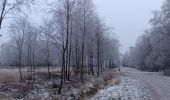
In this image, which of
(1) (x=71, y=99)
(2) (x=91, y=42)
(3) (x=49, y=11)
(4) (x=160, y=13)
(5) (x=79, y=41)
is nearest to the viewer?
(1) (x=71, y=99)

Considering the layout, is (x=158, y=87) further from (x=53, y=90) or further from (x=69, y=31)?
(x=69, y=31)

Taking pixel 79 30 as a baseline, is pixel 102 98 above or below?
below

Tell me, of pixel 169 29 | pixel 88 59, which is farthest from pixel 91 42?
pixel 169 29

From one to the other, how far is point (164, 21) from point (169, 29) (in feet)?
9.41

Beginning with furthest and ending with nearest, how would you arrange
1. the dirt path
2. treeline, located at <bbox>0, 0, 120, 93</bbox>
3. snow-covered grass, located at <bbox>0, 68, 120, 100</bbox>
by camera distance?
1. treeline, located at <bbox>0, 0, 120, 93</bbox>
2. snow-covered grass, located at <bbox>0, 68, 120, 100</bbox>
3. the dirt path

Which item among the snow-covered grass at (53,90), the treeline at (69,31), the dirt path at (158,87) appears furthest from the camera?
Answer: the treeline at (69,31)

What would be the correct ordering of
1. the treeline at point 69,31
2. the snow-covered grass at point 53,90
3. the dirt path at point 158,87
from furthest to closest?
1. the treeline at point 69,31
2. the snow-covered grass at point 53,90
3. the dirt path at point 158,87

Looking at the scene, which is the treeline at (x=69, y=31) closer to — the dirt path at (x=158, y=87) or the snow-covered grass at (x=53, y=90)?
the snow-covered grass at (x=53, y=90)

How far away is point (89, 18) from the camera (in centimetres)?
3966

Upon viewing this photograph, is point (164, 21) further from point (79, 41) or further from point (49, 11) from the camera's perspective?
point (49, 11)

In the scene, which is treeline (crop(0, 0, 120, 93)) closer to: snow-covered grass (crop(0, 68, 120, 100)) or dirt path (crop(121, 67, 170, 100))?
snow-covered grass (crop(0, 68, 120, 100))

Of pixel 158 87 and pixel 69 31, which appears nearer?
pixel 158 87

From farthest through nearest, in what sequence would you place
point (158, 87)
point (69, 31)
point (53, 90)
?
point (69, 31), point (53, 90), point (158, 87)

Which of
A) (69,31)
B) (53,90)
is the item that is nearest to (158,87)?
(53,90)
